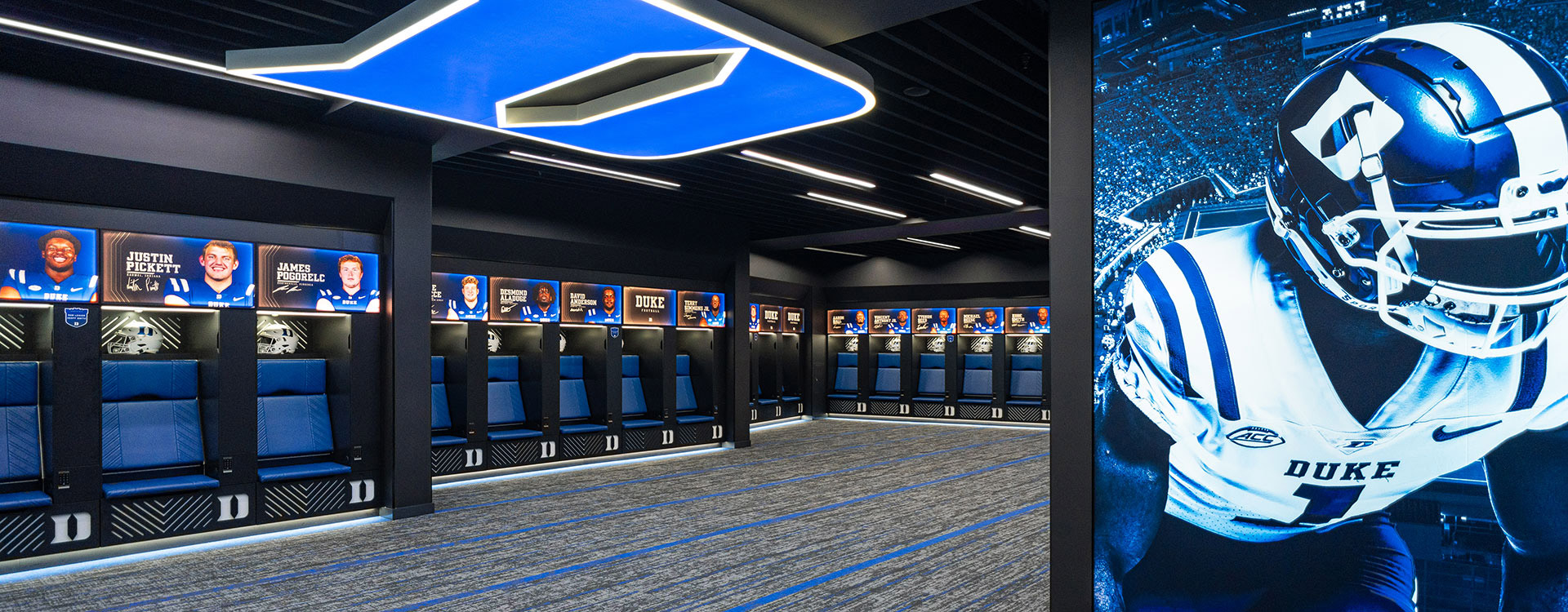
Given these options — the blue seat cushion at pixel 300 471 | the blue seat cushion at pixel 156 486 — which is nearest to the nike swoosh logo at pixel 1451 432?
the blue seat cushion at pixel 300 471

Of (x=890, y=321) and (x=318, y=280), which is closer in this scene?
(x=318, y=280)

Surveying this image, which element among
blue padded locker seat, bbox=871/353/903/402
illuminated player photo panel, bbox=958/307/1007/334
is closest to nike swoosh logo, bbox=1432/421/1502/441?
illuminated player photo panel, bbox=958/307/1007/334

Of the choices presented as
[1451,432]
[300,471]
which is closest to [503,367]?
[300,471]

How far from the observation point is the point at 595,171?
26.5 feet

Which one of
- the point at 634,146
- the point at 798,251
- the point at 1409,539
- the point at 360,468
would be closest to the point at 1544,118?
the point at 1409,539

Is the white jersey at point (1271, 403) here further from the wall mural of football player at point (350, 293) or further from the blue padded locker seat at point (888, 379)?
the blue padded locker seat at point (888, 379)

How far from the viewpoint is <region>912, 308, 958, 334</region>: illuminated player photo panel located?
16.2m

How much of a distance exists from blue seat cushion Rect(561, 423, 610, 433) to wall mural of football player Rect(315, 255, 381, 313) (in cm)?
329

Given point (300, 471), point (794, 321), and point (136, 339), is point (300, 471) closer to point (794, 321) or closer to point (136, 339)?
point (136, 339)

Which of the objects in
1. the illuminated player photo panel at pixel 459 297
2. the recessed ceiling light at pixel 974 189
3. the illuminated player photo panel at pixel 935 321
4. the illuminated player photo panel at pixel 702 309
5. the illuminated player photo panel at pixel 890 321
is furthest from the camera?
the illuminated player photo panel at pixel 890 321

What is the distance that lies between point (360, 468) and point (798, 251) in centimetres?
982

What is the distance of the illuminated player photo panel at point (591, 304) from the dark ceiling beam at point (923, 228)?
10.8ft

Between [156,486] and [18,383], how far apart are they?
103 cm

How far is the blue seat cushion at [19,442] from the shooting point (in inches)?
219
